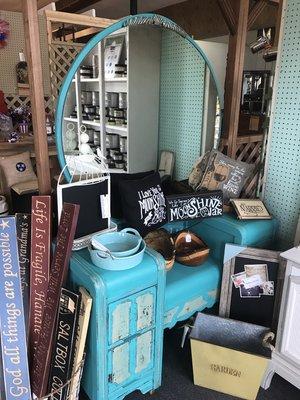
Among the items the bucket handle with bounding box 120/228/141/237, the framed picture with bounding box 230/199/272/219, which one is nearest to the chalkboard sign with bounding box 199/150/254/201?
the framed picture with bounding box 230/199/272/219

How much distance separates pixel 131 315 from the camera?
4.39ft

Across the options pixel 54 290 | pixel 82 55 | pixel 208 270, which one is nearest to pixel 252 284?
pixel 208 270

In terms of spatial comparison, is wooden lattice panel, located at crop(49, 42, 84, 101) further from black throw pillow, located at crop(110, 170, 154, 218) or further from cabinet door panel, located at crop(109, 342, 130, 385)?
cabinet door panel, located at crop(109, 342, 130, 385)

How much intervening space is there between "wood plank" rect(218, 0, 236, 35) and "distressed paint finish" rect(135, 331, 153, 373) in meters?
1.70

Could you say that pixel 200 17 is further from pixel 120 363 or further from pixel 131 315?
pixel 120 363

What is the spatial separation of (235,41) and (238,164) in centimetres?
71

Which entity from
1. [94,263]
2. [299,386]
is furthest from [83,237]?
[299,386]

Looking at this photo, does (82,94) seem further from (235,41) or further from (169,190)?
(235,41)

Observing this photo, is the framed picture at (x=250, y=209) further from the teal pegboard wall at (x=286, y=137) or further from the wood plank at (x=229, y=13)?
the wood plank at (x=229, y=13)

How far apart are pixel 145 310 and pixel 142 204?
1.63ft

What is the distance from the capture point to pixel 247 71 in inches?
177

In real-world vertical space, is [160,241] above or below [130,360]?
above

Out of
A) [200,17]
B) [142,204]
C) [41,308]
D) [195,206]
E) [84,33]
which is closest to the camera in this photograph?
[41,308]

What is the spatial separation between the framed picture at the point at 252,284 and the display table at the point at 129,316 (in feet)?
0.41
